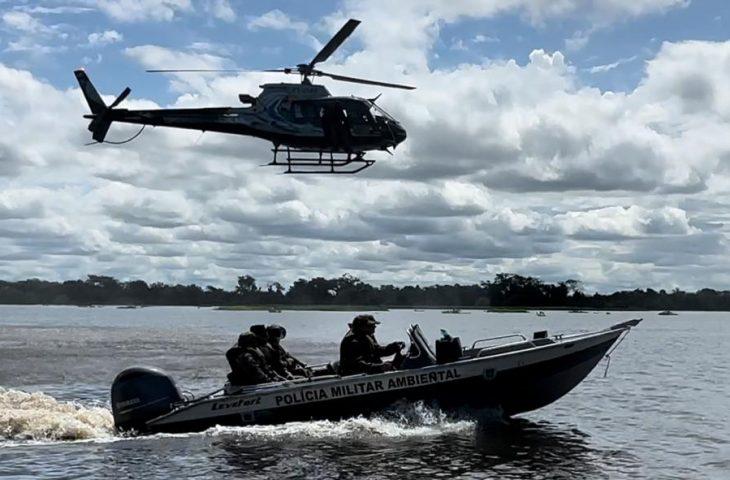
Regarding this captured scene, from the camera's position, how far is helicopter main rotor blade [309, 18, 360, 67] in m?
21.4

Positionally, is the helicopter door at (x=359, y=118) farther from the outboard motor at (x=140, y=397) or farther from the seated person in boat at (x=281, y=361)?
the outboard motor at (x=140, y=397)

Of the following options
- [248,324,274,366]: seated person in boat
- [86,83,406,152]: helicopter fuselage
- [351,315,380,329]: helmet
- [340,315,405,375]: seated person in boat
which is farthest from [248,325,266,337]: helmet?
[86,83,406,152]: helicopter fuselage

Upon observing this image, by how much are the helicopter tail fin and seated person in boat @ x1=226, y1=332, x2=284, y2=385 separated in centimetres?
1116

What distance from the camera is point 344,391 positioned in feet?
58.7

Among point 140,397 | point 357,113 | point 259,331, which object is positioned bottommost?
point 140,397

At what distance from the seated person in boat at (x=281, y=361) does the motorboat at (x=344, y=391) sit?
83 cm

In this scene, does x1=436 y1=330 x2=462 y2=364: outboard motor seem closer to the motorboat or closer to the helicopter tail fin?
the motorboat

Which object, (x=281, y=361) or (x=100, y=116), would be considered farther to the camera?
(x=100, y=116)

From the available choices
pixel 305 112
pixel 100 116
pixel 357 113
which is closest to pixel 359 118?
pixel 357 113

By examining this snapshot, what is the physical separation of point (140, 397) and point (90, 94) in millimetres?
12493

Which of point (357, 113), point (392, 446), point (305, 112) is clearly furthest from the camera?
point (305, 112)

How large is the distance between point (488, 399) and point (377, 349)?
2.48m

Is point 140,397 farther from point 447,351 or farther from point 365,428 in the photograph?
point 447,351

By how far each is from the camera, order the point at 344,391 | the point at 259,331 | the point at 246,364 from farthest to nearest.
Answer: the point at 259,331
the point at 246,364
the point at 344,391
